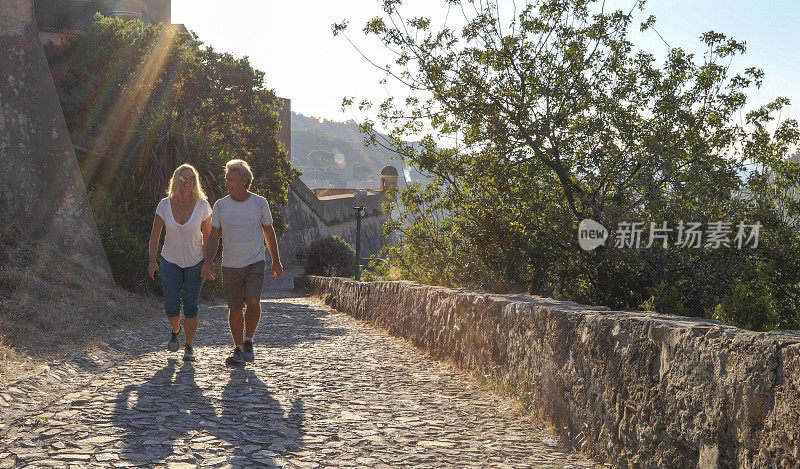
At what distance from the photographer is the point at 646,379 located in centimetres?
344

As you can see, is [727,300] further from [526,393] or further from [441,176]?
[441,176]

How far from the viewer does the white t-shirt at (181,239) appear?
20.8 ft

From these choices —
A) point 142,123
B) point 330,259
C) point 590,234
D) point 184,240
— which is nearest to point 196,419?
point 184,240

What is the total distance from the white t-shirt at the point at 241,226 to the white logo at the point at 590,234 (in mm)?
3133

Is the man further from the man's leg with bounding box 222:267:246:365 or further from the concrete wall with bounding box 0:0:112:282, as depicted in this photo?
→ the concrete wall with bounding box 0:0:112:282

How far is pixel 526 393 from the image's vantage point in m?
5.05

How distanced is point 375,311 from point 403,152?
7.59 ft

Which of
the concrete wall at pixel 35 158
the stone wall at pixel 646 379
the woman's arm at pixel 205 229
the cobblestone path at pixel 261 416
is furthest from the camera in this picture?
the concrete wall at pixel 35 158

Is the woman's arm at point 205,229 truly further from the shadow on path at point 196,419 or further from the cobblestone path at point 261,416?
the shadow on path at point 196,419

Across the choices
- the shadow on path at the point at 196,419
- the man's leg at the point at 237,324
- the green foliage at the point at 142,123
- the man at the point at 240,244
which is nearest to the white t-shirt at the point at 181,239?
the man at the point at 240,244

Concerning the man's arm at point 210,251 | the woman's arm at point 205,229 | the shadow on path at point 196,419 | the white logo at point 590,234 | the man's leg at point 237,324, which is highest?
the white logo at point 590,234

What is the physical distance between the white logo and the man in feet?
10.0

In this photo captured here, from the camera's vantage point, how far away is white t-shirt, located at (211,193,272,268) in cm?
629

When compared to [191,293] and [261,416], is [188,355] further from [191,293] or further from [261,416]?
[261,416]
